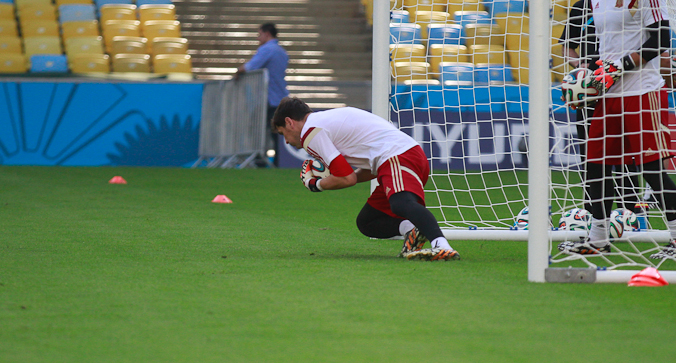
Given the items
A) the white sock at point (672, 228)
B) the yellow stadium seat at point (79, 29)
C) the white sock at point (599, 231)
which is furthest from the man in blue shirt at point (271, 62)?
the white sock at point (672, 228)

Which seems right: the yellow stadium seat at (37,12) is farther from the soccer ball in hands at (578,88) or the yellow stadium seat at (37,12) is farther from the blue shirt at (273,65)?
the soccer ball in hands at (578,88)

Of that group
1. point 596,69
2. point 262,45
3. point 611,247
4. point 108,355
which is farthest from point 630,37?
point 262,45

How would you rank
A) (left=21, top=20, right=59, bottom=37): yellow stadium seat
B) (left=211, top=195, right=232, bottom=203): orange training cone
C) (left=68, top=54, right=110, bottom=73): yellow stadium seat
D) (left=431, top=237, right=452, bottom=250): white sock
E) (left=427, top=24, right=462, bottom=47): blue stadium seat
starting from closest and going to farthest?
(left=431, top=237, right=452, bottom=250): white sock
(left=427, top=24, right=462, bottom=47): blue stadium seat
(left=211, top=195, right=232, bottom=203): orange training cone
(left=68, top=54, right=110, bottom=73): yellow stadium seat
(left=21, top=20, right=59, bottom=37): yellow stadium seat

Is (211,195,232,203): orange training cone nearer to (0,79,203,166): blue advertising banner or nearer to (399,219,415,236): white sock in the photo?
(399,219,415,236): white sock

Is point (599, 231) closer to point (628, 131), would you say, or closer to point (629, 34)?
point (628, 131)

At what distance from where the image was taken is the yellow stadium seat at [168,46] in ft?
50.0

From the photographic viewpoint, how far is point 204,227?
6082mm

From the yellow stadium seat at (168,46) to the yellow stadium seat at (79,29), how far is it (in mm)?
1231

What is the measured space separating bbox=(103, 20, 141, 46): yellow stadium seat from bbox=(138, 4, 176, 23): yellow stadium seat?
0.39 meters

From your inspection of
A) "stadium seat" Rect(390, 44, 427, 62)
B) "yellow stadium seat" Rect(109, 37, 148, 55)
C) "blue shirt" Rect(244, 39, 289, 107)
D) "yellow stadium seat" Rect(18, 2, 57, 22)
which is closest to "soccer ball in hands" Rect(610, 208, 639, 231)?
"stadium seat" Rect(390, 44, 427, 62)

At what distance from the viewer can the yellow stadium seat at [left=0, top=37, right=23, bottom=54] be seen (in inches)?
586

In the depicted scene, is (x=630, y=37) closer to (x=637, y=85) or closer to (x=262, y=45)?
(x=637, y=85)

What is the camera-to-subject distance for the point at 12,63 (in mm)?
14430

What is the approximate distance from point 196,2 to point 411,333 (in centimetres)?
1534
